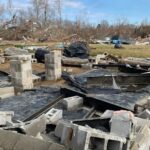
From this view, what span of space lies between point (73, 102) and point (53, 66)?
361cm

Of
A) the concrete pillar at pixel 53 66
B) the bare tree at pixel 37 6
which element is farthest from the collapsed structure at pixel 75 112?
the bare tree at pixel 37 6

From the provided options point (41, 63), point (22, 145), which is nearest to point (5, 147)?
point (22, 145)

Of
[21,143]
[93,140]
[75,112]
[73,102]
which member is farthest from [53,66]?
[93,140]

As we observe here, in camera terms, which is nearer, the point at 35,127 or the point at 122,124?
the point at 122,124

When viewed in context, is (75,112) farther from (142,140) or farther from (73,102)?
(142,140)

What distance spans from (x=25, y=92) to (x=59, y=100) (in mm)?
1606

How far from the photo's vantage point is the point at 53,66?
33.0ft

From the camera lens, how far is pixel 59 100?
7.26 meters

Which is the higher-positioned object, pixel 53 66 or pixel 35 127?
pixel 53 66

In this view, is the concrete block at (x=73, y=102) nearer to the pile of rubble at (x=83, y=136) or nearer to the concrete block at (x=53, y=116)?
the concrete block at (x=53, y=116)

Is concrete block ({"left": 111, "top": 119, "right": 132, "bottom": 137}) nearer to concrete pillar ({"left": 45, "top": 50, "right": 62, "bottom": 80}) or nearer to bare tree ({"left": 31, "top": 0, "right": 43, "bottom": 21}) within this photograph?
concrete pillar ({"left": 45, "top": 50, "right": 62, "bottom": 80})

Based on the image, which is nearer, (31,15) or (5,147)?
(5,147)

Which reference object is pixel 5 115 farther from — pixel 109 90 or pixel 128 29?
pixel 128 29

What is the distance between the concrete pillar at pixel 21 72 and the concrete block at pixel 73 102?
2296 mm
